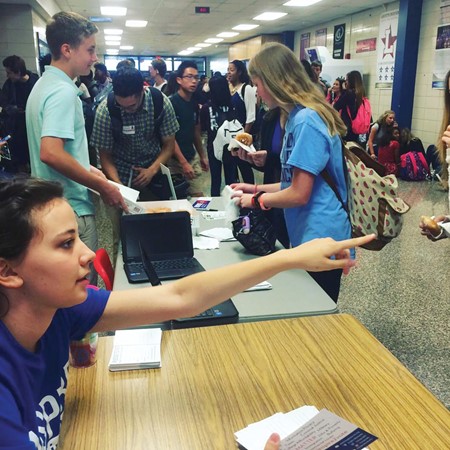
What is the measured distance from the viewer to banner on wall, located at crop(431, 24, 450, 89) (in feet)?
25.8

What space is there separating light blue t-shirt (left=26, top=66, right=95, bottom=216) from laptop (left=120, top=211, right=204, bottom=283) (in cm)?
36

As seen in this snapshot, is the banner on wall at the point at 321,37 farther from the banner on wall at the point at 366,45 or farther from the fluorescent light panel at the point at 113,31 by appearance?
the fluorescent light panel at the point at 113,31

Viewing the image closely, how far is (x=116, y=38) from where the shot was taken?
17109mm

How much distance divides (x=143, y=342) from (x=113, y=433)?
0.37m

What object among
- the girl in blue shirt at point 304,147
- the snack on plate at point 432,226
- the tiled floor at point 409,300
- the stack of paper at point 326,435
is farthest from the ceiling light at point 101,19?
the stack of paper at point 326,435

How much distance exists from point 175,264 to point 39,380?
115 cm

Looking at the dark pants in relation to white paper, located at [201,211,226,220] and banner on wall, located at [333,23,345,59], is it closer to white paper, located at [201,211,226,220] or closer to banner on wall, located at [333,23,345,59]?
white paper, located at [201,211,226,220]

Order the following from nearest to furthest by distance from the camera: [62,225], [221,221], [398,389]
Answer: [62,225]
[398,389]
[221,221]

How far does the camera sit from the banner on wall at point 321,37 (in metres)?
12.3

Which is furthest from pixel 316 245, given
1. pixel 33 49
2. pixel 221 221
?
pixel 33 49

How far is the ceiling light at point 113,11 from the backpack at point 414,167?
6.99 metres

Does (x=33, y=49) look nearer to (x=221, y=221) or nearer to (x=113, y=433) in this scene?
(x=221, y=221)

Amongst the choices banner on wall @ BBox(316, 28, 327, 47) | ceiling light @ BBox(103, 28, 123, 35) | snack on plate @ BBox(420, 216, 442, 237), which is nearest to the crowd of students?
snack on plate @ BBox(420, 216, 442, 237)

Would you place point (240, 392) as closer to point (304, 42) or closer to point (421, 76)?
point (421, 76)
